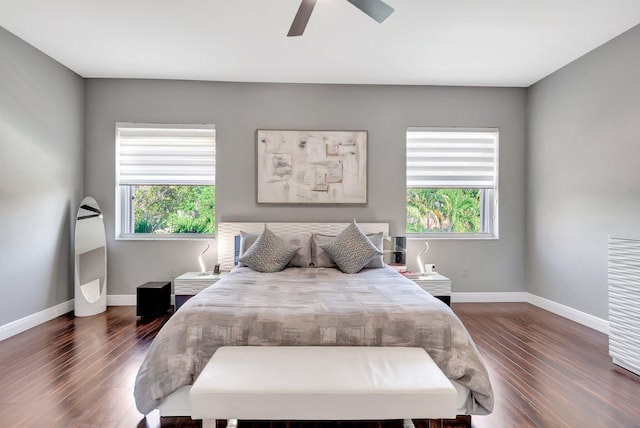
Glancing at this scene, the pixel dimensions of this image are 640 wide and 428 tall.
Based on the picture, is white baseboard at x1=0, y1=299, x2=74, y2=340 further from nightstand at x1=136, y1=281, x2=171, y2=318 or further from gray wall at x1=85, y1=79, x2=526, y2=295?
nightstand at x1=136, y1=281, x2=171, y2=318

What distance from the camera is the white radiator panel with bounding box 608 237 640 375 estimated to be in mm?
2631

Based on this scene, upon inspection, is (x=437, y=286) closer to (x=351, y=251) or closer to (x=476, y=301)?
(x=476, y=301)

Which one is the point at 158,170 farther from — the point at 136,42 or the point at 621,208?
the point at 621,208

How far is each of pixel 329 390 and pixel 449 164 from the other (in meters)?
3.86

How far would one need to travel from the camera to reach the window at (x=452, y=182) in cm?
469

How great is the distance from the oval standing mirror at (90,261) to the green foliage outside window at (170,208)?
0.49 meters

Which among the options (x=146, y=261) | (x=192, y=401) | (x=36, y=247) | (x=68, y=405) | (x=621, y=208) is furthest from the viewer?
(x=146, y=261)

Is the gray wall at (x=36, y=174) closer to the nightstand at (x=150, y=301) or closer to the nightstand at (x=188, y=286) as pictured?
the nightstand at (x=150, y=301)

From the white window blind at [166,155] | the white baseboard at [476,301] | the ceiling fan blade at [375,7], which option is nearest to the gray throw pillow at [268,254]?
the white window blind at [166,155]

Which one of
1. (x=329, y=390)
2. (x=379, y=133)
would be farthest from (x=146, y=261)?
(x=329, y=390)

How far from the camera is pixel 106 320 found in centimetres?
385

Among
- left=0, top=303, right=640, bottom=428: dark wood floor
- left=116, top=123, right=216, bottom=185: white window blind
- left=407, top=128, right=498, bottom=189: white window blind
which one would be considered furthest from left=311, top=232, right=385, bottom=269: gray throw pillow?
left=116, top=123, right=216, bottom=185: white window blind

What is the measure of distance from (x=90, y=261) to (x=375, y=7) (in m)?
4.03

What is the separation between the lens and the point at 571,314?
3914 mm
